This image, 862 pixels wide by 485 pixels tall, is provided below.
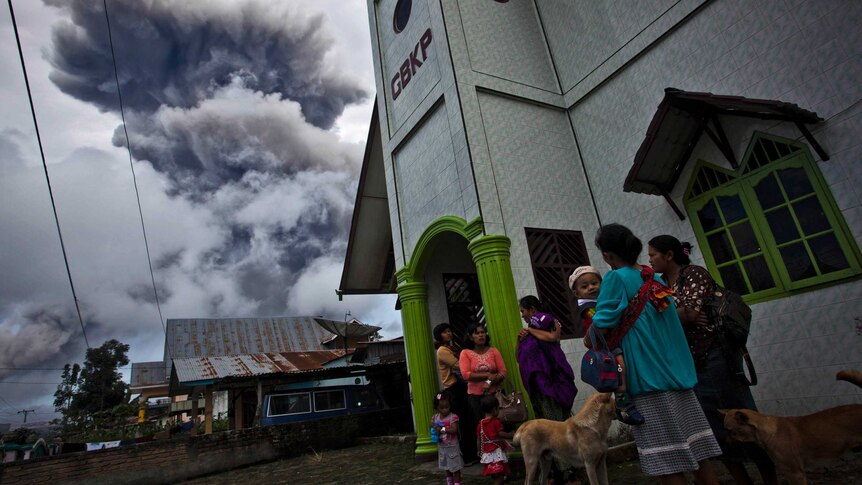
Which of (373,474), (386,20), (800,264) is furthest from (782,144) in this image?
(386,20)

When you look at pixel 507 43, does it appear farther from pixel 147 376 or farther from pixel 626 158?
pixel 147 376

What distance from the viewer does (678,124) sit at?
17.5ft

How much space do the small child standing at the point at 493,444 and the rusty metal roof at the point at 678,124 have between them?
334 cm

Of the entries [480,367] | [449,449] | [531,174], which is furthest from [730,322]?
[531,174]

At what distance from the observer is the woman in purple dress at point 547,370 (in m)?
4.21

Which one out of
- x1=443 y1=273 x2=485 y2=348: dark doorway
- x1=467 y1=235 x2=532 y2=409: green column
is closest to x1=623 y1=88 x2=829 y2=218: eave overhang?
x1=467 y1=235 x2=532 y2=409: green column

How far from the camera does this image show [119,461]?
29.6ft

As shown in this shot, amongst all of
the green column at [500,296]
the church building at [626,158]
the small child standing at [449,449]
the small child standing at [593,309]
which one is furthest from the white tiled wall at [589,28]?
the small child standing at [449,449]

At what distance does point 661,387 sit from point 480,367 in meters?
2.85

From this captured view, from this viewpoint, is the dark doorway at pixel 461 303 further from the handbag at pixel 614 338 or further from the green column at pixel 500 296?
the handbag at pixel 614 338

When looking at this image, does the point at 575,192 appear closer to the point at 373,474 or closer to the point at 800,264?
the point at 800,264

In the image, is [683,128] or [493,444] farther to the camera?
[683,128]

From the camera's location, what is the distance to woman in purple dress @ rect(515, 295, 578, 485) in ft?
13.8

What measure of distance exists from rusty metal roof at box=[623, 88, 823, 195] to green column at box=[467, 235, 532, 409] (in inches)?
74.2
